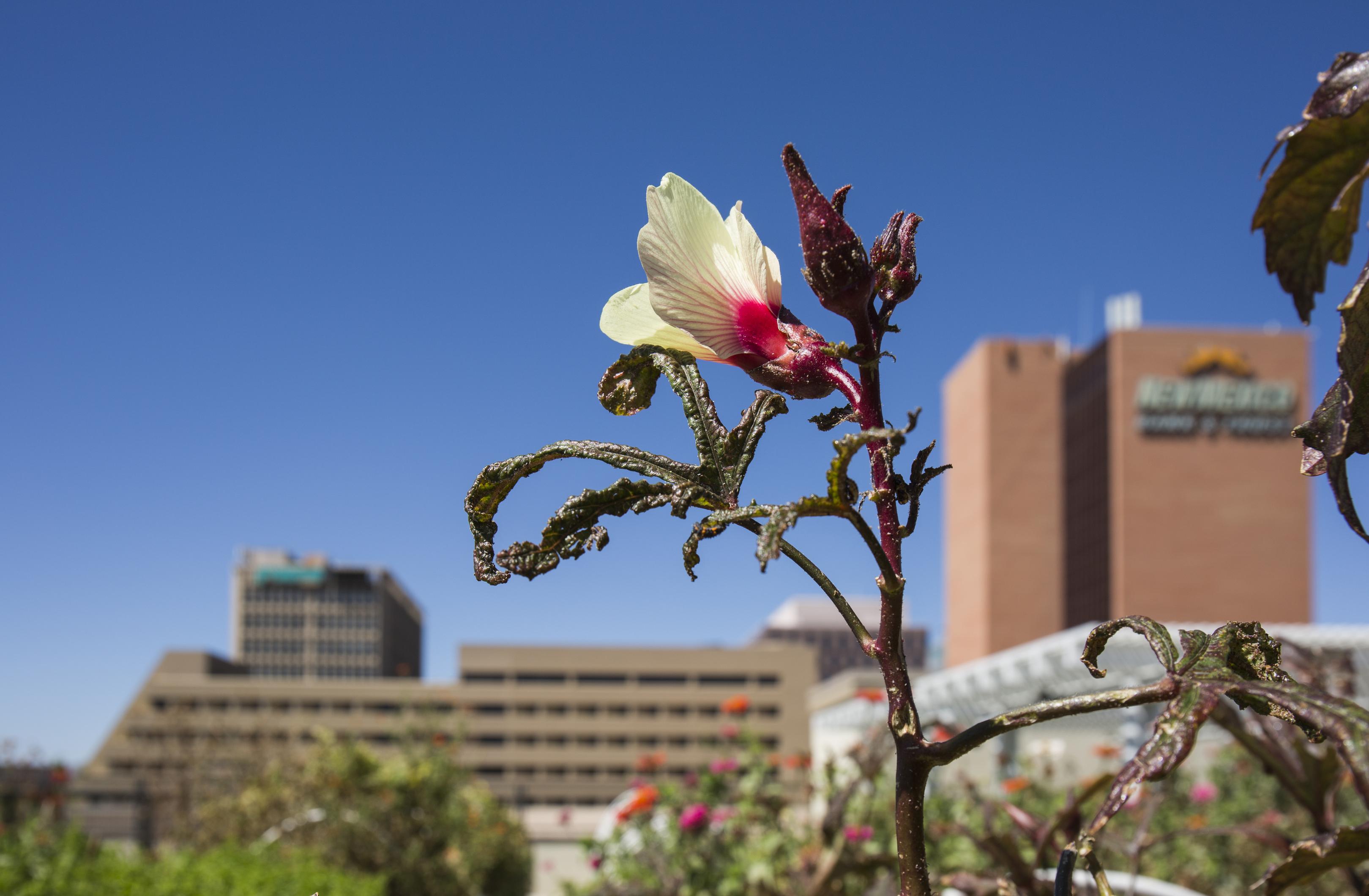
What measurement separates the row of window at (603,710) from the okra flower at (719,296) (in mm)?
56398

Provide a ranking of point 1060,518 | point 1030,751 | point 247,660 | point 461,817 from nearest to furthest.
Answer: point 1030,751 → point 461,817 → point 1060,518 → point 247,660

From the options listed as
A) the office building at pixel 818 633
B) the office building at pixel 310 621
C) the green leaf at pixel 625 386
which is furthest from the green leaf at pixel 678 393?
the office building at pixel 310 621

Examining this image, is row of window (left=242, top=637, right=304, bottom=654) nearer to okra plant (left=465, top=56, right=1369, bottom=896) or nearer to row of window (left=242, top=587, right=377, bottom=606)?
row of window (left=242, top=587, right=377, bottom=606)

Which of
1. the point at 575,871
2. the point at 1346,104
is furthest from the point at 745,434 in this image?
the point at 575,871

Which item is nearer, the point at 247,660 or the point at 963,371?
the point at 963,371

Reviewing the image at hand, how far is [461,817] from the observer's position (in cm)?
907

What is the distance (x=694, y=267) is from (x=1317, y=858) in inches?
18.8

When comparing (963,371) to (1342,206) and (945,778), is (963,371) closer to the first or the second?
(945,778)

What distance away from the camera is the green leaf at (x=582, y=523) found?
52 cm

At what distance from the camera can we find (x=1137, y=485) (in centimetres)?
3681

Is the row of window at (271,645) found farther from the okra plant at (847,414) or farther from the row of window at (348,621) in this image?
the okra plant at (847,414)

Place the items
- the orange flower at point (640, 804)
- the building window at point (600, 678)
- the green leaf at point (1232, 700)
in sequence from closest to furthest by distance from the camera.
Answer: the green leaf at point (1232, 700), the orange flower at point (640, 804), the building window at point (600, 678)

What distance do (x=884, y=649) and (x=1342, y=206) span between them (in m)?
0.35

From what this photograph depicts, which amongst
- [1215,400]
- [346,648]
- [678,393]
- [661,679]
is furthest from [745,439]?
[346,648]
